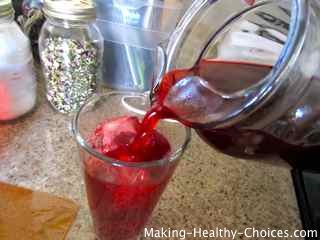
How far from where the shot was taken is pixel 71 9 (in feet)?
2.08

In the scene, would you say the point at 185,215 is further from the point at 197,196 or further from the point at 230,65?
the point at 230,65

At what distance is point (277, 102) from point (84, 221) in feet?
0.97

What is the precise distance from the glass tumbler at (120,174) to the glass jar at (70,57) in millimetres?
164

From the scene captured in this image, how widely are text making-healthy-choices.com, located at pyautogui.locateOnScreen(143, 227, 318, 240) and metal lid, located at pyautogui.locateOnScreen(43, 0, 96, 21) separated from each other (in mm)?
331

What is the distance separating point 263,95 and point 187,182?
0.29 m

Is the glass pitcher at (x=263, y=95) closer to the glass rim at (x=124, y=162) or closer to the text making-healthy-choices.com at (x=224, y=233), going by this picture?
the glass rim at (x=124, y=162)

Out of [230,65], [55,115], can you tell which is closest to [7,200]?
[55,115]

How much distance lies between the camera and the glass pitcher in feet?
1.21

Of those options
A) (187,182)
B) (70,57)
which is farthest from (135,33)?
(187,182)

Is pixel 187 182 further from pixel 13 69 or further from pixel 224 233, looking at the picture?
pixel 13 69

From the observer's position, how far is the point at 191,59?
21.8 inches

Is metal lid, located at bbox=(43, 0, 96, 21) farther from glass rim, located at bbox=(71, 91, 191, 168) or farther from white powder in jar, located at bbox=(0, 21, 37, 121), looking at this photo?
glass rim, located at bbox=(71, 91, 191, 168)

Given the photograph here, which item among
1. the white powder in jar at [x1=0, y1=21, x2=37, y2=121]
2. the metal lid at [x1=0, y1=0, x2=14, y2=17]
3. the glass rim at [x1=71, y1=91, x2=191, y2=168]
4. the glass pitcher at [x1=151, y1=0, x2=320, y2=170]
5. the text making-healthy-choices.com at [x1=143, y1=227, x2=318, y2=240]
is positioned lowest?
the text making-healthy-choices.com at [x1=143, y1=227, x2=318, y2=240]

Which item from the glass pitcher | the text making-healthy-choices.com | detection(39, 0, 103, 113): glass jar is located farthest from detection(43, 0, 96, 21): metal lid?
the text making-healthy-choices.com
